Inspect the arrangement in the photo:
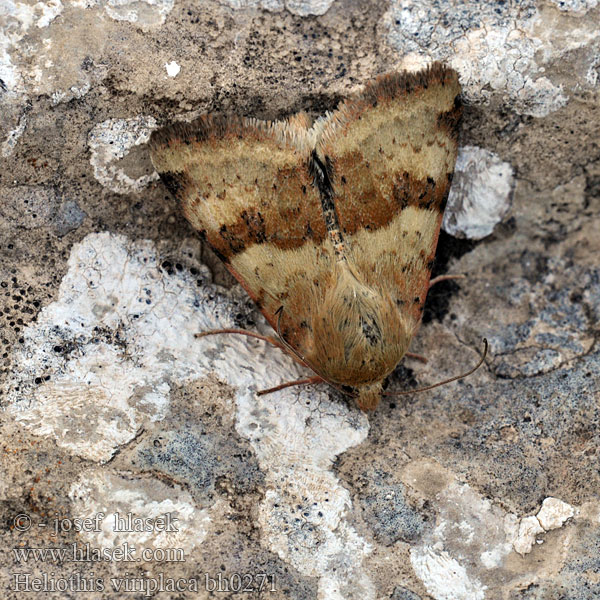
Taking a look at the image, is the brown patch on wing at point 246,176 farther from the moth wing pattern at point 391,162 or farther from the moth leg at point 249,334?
the moth leg at point 249,334

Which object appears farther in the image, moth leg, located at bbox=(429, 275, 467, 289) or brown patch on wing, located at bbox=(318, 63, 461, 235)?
moth leg, located at bbox=(429, 275, 467, 289)

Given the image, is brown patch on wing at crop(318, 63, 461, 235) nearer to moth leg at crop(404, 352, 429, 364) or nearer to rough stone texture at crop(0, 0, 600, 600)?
rough stone texture at crop(0, 0, 600, 600)

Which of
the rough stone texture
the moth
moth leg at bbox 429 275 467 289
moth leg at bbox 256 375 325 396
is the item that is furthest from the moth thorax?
moth leg at bbox 429 275 467 289

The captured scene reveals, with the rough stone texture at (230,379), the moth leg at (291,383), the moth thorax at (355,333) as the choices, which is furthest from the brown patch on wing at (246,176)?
the moth leg at (291,383)

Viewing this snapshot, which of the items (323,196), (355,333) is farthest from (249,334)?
(323,196)

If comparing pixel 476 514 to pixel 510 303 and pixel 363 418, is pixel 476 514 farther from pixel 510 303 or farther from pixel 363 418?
pixel 510 303

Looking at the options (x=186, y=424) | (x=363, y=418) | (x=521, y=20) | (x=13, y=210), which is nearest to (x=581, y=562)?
(x=363, y=418)
